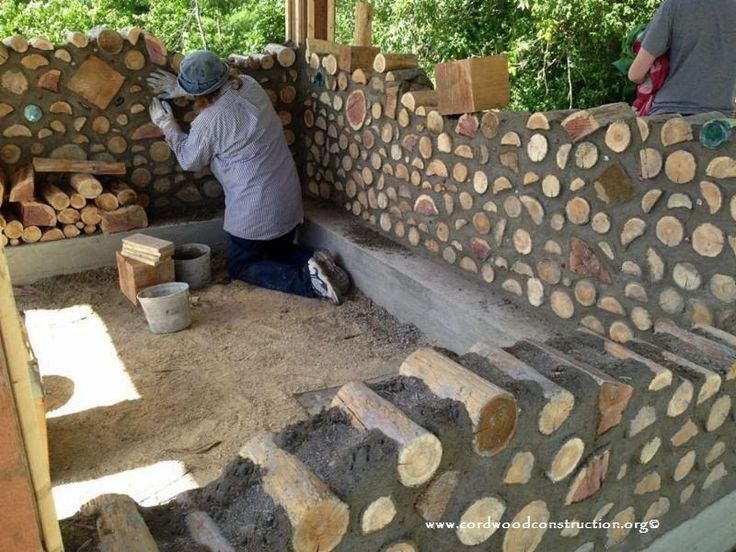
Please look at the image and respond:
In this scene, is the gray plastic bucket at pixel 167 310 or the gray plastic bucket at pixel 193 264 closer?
the gray plastic bucket at pixel 167 310

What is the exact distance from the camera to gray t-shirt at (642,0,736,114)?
125 inches

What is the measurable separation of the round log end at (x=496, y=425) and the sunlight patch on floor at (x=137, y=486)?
1552 millimetres

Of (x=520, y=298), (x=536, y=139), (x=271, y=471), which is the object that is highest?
(x=536, y=139)

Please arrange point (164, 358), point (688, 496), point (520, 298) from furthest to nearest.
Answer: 1. point (164, 358)
2. point (520, 298)
3. point (688, 496)

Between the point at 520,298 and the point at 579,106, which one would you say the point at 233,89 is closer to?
the point at 520,298

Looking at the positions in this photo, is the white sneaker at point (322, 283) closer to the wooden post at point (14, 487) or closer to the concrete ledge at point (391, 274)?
the concrete ledge at point (391, 274)

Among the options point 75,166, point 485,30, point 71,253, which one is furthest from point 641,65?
point 485,30

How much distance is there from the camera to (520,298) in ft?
11.4

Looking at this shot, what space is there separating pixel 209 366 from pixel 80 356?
75 centimetres

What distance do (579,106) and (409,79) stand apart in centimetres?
602

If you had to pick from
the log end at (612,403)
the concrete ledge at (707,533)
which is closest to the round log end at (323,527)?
the log end at (612,403)

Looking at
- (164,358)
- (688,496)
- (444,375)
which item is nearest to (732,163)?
(688,496)

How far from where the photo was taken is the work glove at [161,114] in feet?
15.5

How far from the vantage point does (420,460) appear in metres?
1.46
